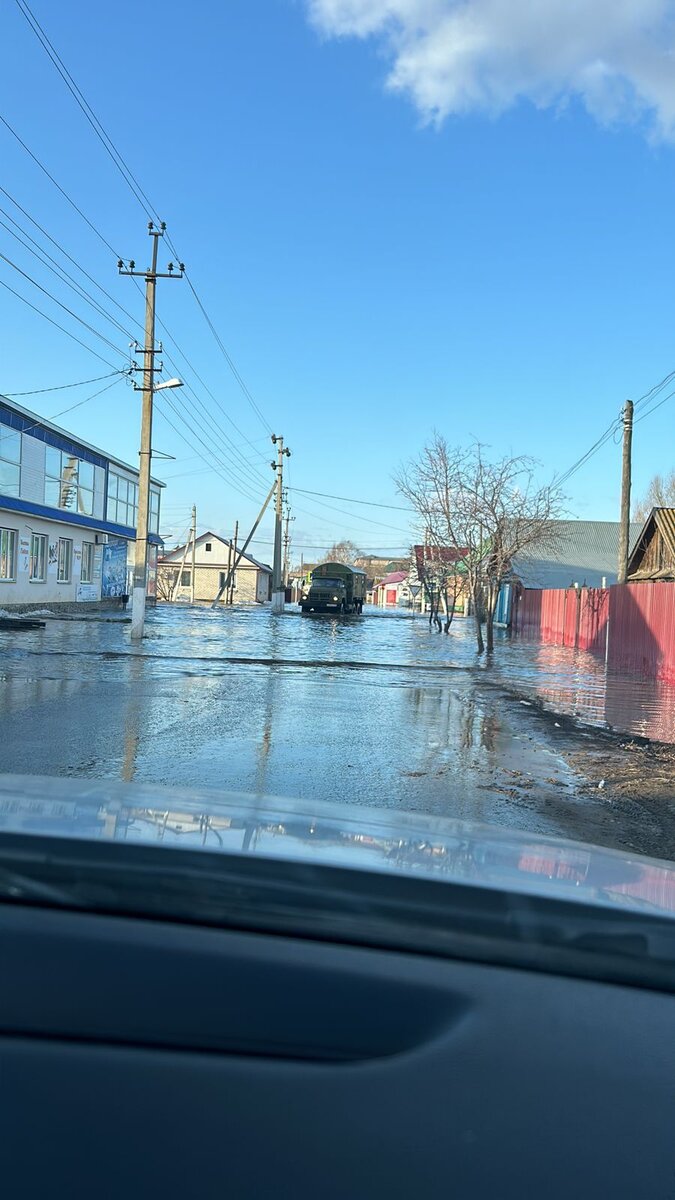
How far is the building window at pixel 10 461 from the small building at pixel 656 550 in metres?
19.7

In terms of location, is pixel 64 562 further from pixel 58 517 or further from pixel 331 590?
pixel 331 590

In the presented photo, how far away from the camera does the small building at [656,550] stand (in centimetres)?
2555

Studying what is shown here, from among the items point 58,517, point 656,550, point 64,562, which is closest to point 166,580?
point 64,562

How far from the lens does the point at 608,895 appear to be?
1560mm

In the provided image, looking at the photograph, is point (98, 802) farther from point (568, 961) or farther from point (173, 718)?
point (173, 718)

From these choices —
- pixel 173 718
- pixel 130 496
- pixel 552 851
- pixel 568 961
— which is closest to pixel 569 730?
pixel 173 718

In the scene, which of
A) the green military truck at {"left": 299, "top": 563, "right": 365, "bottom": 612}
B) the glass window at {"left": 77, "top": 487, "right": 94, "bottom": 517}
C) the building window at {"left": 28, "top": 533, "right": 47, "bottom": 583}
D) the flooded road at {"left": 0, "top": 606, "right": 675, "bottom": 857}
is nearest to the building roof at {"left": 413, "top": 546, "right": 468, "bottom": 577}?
the green military truck at {"left": 299, "top": 563, "right": 365, "bottom": 612}

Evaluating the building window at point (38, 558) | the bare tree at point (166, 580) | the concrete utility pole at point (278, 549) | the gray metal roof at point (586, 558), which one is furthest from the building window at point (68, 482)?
the bare tree at point (166, 580)

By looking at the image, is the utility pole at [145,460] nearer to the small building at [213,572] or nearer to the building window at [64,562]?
the building window at [64,562]

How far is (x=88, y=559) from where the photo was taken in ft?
124

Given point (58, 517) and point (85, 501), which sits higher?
point (85, 501)

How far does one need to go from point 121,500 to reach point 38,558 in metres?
10.1

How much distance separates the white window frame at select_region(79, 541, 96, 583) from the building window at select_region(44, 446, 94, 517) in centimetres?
131

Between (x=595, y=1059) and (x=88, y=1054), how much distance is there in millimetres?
687
